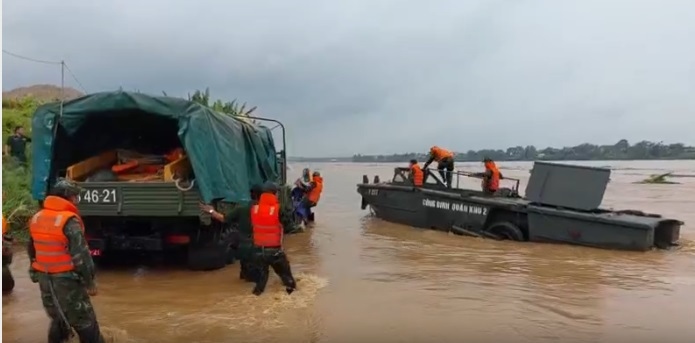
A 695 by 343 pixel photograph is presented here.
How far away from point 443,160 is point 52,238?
11.1m

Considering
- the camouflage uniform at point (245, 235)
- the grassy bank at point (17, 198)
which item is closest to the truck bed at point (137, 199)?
the camouflage uniform at point (245, 235)

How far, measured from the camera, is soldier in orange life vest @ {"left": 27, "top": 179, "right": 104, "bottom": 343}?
4.80 meters

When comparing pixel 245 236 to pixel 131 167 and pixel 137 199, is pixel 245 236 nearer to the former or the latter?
pixel 137 199

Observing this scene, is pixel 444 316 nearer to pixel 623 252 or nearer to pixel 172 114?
pixel 172 114

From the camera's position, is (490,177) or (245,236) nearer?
(245,236)

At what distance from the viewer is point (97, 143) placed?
950 centimetres

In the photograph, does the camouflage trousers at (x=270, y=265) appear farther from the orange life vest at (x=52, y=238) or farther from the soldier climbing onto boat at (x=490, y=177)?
the soldier climbing onto boat at (x=490, y=177)

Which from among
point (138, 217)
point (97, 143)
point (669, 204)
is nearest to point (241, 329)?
point (138, 217)

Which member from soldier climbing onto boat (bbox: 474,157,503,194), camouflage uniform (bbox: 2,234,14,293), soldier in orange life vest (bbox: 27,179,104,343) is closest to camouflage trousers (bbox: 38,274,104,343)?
soldier in orange life vest (bbox: 27,179,104,343)

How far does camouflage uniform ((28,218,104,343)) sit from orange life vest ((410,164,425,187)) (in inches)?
411

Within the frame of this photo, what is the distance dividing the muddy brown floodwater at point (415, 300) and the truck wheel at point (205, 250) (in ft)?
0.63

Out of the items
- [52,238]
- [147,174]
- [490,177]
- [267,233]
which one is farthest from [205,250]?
[490,177]

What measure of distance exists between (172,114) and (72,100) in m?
1.38

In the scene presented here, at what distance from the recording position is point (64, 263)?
15.8 ft
